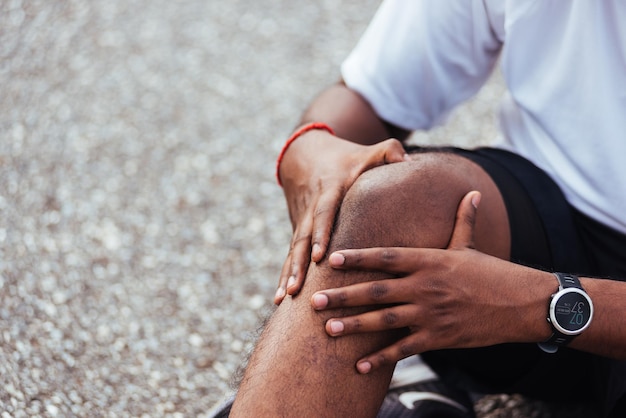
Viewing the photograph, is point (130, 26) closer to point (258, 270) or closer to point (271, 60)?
point (271, 60)

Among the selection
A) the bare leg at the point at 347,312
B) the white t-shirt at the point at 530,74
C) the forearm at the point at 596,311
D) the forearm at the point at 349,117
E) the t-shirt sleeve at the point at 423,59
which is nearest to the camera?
the bare leg at the point at 347,312

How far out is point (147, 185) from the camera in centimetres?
263

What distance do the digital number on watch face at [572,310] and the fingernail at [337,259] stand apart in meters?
0.39

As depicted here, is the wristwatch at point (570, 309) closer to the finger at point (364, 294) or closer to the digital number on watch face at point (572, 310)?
the digital number on watch face at point (572, 310)

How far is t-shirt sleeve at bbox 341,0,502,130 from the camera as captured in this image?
1631mm

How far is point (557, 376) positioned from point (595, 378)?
3.4 inches

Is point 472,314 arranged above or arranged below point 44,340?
above

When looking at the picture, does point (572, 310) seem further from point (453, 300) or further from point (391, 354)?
point (391, 354)

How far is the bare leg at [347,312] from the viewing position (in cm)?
121

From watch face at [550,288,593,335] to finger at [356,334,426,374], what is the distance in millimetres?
246

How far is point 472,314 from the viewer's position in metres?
1.28

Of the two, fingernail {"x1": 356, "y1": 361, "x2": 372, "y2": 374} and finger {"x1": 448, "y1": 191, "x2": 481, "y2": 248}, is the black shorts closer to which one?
finger {"x1": 448, "y1": 191, "x2": 481, "y2": 248}

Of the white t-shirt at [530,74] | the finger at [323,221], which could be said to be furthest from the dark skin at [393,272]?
the white t-shirt at [530,74]

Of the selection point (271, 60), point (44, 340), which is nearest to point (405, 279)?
point (44, 340)
